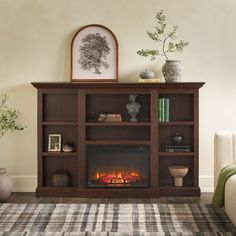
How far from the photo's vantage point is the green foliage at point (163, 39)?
18.7 feet

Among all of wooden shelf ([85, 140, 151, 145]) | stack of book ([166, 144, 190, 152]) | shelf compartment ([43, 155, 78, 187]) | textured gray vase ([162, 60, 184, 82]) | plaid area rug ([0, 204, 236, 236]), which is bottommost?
plaid area rug ([0, 204, 236, 236])

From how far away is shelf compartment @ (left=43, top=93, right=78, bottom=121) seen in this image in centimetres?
579

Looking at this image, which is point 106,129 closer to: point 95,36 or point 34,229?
point 95,36

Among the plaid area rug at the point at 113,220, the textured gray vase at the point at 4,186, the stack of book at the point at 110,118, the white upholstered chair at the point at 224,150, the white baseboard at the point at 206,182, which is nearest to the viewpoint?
the plaid area rug at the point at 113,220

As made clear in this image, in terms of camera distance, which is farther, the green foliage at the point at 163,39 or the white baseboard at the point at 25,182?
the white baseboard at the point at 25,182

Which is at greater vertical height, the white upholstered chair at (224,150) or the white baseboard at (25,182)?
the white upholstered chair at (224,150)

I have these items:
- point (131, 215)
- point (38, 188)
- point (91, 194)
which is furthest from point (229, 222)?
point (38, 188)

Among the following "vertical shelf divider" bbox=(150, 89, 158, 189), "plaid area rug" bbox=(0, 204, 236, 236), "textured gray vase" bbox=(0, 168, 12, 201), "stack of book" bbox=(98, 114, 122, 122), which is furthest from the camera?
"stack of book" bbox=(98, 114, 122, 122)

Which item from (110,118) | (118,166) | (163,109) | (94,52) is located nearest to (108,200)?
(118,166)

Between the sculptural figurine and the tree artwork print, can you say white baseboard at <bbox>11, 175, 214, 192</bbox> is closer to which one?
the sculptural figurine

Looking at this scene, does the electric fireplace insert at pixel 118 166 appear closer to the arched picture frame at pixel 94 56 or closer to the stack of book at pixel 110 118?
the stack of book at pixel 110 118

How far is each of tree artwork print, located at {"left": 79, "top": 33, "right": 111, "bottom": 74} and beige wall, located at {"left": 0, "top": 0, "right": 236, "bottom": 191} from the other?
17 centimetres

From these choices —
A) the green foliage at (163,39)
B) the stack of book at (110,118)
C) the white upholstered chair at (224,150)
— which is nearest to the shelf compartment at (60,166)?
the stack of book at (110,118)

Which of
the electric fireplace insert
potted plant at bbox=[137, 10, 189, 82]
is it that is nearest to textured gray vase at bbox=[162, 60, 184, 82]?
potted plant at bbox=[137, 10, 189, 82]
